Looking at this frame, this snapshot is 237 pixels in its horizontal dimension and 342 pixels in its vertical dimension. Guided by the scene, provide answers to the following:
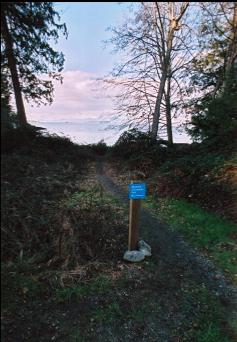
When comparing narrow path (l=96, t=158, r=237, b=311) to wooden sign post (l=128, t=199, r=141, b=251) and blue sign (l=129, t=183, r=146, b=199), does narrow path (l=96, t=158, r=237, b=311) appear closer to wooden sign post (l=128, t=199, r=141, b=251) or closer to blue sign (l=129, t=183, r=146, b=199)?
wooden sign post (l=128, t=199, r=141, b=251)

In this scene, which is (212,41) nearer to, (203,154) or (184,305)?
(203,154)

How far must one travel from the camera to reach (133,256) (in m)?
4.76

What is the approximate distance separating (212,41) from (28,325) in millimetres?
13954

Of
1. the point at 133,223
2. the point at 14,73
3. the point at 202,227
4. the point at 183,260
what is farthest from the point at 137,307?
the point at 14,73

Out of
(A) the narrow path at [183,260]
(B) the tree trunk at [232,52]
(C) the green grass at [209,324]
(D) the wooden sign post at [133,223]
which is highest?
(B) the tree trunk at [232,52]

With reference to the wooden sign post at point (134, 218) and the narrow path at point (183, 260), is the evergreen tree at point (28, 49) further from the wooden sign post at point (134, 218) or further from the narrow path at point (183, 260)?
the narrow path at point (183, 260)

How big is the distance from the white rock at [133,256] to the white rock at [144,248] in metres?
0.12

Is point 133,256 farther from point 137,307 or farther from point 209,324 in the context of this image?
point 209,324

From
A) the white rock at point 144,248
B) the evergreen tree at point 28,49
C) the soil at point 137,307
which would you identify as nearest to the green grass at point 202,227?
the soil at point 137,307

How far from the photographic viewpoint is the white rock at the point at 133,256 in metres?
4.74

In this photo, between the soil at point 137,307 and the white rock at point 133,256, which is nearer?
the soil at point 137,307

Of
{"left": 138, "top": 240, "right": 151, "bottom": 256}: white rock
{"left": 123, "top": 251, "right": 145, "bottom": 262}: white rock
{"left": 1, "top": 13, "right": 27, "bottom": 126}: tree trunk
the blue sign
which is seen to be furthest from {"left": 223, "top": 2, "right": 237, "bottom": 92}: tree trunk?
{"left": 1, "top": 13, "right": 27, "bottom": 126}: tree trunk

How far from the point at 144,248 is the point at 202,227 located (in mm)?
1926

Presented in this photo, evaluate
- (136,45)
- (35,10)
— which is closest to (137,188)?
(35,10)
